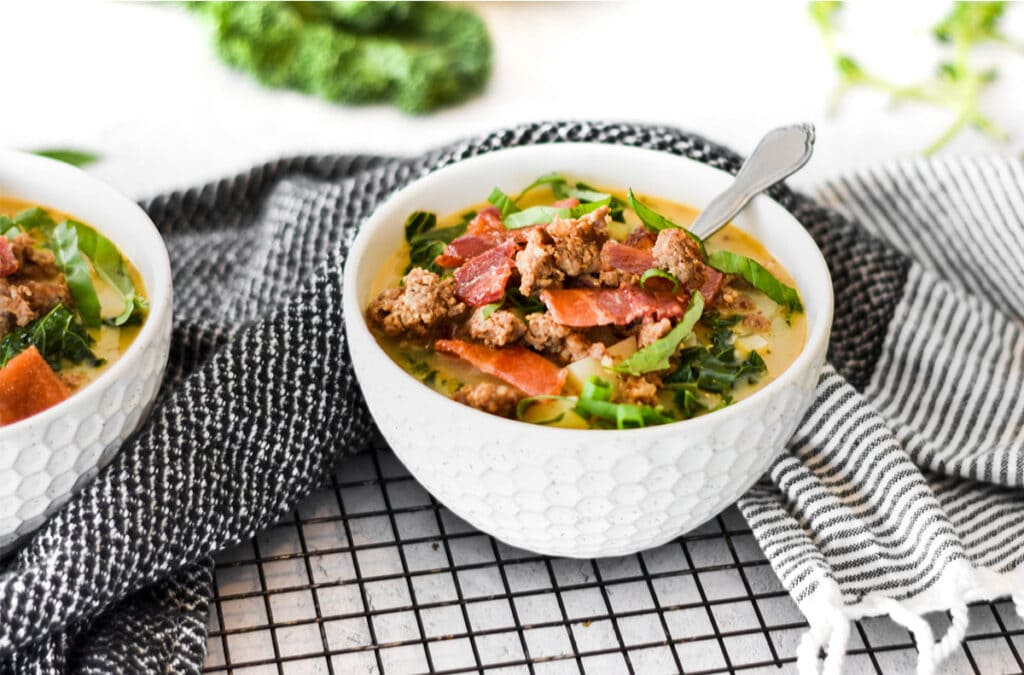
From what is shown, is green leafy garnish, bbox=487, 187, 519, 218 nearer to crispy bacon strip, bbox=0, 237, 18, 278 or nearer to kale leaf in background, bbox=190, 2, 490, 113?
crispy bacon strip, bbox=0, 237, 18, 278

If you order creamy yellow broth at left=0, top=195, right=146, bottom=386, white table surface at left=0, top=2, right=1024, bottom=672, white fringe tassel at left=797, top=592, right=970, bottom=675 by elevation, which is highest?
creamy yellow broth at left=0, top=195, right=146, bottom=386

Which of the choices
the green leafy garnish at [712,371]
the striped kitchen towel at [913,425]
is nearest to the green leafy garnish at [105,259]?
the green leafy garnish at [712,371]

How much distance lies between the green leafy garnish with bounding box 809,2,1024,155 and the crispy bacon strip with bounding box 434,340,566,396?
1.84 metres

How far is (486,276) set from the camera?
2027 millimetres

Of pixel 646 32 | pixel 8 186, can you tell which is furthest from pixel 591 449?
pixel 646 32

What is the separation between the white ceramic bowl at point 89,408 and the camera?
180 centimetres

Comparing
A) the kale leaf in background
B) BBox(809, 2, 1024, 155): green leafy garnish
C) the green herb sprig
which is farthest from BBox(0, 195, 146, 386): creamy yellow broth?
BBox(809, 2, 1024, 155): green leafy garnish

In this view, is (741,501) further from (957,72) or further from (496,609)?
(957,72)

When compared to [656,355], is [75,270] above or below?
below

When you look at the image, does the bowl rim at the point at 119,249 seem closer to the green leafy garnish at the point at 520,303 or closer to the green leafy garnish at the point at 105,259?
the green leafy garnish at the point at 105,259

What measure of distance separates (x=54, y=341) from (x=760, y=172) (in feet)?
3.97

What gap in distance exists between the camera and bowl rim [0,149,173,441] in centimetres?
179

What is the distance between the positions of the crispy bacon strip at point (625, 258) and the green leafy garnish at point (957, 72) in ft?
5.30

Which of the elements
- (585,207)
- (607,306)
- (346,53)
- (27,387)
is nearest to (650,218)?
(585,207)
